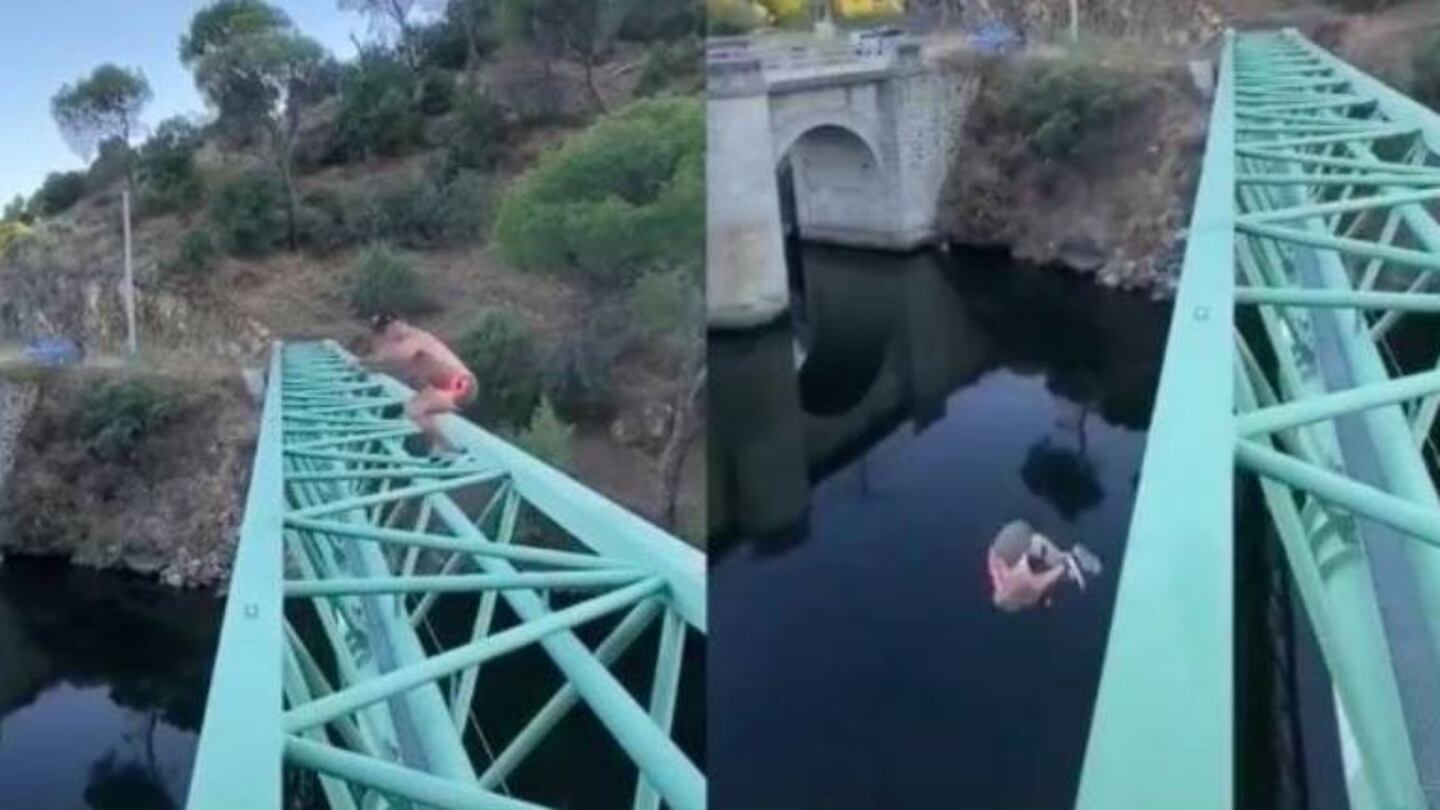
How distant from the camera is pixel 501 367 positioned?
123 inches

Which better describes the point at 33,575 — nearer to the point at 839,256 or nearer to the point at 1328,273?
the point at 839,256

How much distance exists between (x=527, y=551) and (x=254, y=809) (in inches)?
39.6

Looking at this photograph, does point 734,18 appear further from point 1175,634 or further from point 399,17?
point 1175,634

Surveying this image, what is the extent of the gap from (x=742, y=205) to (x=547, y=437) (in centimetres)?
65

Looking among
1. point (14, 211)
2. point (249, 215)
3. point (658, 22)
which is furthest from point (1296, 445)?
point (14, 211)

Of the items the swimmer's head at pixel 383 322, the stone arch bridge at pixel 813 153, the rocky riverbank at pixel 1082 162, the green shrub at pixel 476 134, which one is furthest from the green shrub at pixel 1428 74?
the swimmer's head at pixel 383 322

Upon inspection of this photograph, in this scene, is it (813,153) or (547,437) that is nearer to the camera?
(813,153)

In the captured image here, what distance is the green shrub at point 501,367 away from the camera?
3.10 meters

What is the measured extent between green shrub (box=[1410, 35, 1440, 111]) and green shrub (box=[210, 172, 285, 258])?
7.53ft

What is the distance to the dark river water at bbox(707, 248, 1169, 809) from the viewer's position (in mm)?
2592

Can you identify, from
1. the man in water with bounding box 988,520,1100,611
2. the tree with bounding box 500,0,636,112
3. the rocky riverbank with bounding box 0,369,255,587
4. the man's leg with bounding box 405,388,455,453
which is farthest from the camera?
the tree with bounding box 500,0,636,112

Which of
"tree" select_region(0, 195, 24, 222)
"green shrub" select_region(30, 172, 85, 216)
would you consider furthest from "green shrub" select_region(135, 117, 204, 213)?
"tree" select_region(0, 195, 24, 222)

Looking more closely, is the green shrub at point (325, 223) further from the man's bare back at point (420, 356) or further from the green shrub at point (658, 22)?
the green shrub at point (658, 22)

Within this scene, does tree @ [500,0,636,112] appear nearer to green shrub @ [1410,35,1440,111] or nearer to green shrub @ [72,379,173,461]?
green shrub @ [72,379,173,461]
